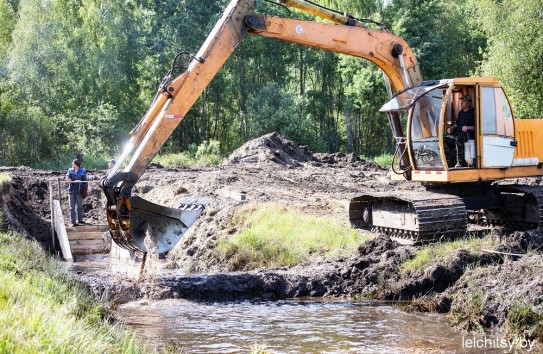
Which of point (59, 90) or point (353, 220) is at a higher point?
point (59, 90)

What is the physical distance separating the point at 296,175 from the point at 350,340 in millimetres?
16885

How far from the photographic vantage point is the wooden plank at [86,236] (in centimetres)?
1895

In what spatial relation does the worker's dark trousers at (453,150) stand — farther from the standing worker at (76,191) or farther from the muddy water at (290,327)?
the standing worker at (76,191)

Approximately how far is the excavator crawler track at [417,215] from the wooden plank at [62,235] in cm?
763

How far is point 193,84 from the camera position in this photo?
1212 cm

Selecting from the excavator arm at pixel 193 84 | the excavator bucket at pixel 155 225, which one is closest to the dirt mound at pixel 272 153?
the excavator arm at pixel 193 84

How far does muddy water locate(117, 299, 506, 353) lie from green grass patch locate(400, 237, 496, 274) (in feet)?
3.37

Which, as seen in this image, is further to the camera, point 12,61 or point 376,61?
point 12,61

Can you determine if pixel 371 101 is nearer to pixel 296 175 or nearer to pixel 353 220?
pixel 296 175

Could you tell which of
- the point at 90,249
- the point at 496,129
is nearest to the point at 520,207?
the point at 496,129

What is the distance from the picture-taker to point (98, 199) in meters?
23.7

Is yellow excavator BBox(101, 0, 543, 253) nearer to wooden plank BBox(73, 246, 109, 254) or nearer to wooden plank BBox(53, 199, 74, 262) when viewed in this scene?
wooden plank BBox(53, 199, 74, 262)

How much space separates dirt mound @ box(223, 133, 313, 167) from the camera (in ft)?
97.5

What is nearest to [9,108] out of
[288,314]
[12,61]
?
[12,61]
